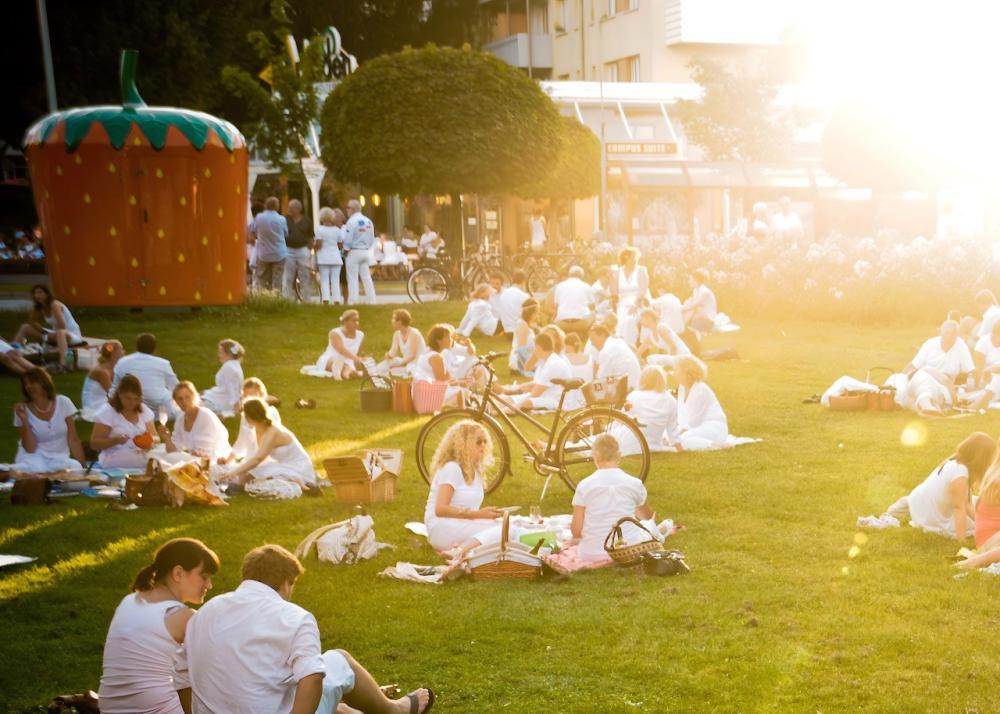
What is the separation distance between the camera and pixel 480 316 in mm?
22141

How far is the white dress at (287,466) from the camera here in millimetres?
→ 11844

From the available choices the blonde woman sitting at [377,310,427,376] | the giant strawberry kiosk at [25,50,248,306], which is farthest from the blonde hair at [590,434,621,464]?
the giant strawberry kiosk at [25,50,248,306]

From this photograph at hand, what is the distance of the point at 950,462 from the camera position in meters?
9.56

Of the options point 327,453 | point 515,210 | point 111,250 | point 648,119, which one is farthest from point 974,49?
point 327,453

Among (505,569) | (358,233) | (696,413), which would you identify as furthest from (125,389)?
(358,233)

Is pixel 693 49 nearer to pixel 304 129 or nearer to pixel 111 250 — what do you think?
pixel 304 129

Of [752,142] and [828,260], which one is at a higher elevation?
[752,142]

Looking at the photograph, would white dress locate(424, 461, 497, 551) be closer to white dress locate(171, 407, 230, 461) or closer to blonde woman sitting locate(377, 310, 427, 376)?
white dress locate(171, 407, 230, 461)

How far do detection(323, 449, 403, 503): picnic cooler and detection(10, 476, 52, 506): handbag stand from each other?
108 inches

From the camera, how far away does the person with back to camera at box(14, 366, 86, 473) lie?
12.3m

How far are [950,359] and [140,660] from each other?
13039 mm

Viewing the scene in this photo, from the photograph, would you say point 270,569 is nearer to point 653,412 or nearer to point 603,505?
point 603,505

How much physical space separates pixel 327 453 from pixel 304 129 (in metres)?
17.9

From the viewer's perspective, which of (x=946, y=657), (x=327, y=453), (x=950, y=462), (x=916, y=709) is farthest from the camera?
(x=327, y=453)
